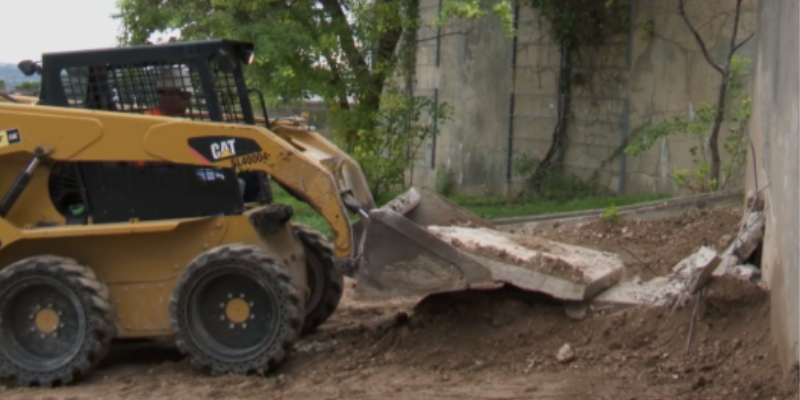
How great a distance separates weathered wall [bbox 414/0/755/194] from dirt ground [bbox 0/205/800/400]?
7.73 m

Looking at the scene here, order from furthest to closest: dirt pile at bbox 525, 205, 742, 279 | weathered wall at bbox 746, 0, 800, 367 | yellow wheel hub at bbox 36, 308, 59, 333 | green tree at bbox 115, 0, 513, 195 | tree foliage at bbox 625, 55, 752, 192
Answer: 1. green tree at bbox 115, 0, 513, 195
2. tree foliage at bbox 625, 55, 752, 192
3. dirt pile at bbox 525, 205, 742, 279
4. yellow wheel hub at bbox 36, 308, 59, 333
5. weathered wall at bbox 746, 0, 800, 367

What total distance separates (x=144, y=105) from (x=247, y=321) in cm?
167

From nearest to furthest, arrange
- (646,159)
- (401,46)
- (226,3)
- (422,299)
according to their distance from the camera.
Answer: (422,299), (226,3), (646,159), (401,46)

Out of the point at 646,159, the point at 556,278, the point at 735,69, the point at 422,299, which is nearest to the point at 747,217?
the point at 556,278

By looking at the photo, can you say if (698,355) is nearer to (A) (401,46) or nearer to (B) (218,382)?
(B) (218,382)

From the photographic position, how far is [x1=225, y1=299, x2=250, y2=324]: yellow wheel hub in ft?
25.6

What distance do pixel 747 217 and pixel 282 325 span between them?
11.6 feet

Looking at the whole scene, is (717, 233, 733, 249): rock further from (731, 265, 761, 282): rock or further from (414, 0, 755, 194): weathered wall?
(414, 0, 755, 194): weathered wall

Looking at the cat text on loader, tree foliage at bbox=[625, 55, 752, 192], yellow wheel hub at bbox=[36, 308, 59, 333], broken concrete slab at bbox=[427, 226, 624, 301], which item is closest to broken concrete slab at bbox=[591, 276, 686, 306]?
broken concrete slab at bbox=[427, 226, 624, 301]

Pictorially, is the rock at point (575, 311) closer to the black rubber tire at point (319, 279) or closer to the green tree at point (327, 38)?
the black rubber tire at point (319, 279)

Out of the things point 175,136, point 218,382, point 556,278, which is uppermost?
point 175,136

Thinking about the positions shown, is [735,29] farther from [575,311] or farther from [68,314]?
[68,314]

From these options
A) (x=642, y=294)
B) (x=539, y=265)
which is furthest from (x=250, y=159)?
(x=642, y=294)

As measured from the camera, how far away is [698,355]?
24.2 ft
